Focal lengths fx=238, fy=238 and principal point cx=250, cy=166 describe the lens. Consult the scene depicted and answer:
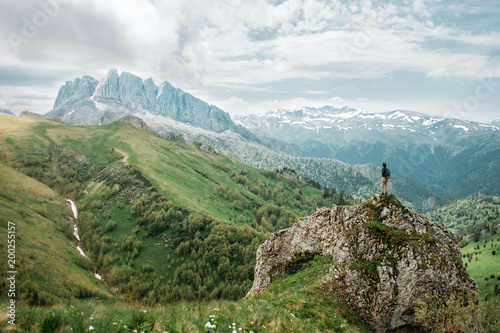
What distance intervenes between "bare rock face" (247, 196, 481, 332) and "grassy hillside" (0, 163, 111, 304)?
78.7 meters

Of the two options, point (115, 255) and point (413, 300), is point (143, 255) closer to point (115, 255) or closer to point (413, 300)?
point (115, 255)

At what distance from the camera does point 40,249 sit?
Result: 3435 inches

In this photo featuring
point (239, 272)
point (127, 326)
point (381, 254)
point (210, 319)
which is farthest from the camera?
point (239, 272)

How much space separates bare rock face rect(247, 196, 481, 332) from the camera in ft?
82.0

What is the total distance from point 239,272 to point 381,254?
93190mm

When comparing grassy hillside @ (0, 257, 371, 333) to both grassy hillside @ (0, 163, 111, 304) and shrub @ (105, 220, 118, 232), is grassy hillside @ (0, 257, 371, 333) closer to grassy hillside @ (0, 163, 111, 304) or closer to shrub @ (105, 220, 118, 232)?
grassy hillside @ (0, 163, 111, 304)

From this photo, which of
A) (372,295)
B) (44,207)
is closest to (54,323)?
(372,295)

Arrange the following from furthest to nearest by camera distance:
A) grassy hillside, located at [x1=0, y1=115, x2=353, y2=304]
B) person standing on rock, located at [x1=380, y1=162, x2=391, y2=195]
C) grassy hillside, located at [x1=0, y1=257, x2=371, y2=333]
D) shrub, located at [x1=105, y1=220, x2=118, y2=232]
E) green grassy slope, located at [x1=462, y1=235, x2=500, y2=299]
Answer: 1. shrub, located at [x1=105, y1=220, x2=118, y2=232]
2. grassy hillside, located at [x1=0, y1=115, x2=353, y2=304]
3. green grassy slope, located at [x1=462, y1=235, x2=500, y2=299]
4. person standing on rock, located at [x1=380, y1=162, x2=391, y2=195]
5. grassy hillside, located at [x1=0, y1=257, x2=371, y2=333]

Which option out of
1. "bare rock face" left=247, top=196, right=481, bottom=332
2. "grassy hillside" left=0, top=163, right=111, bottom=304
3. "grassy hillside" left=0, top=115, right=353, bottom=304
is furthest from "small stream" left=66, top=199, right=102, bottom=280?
"bare rock face" left=247, top=196, right=481, bottom=332

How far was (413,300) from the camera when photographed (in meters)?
24.7

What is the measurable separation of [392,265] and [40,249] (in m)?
112

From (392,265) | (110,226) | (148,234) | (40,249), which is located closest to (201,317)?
(392,265)

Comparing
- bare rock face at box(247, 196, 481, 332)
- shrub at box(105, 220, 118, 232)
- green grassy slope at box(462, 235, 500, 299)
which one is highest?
bare rock face at box(247, 196, 481, 332)

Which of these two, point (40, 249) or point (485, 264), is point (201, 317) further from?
point (485, 264)
